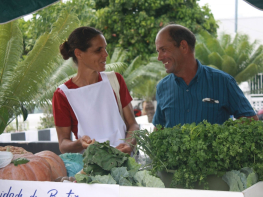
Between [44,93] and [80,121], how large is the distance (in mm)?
5829

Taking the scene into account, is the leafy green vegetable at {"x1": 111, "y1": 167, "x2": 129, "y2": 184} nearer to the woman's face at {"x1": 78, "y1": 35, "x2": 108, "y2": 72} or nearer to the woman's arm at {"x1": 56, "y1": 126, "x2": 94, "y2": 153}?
the woman's arm at {"x1": 56, "y1": 126, "x2": 94, "y2": 153}

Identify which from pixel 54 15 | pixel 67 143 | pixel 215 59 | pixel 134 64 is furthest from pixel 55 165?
pixel 215 59

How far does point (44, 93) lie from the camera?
8.30m

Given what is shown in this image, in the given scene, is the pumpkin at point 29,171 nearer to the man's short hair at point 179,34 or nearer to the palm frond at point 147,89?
the man's short hair at point 179,34

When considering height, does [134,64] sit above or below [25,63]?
below

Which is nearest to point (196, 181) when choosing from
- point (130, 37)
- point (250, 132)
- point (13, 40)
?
point (250, 132)

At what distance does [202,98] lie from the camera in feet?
10.2

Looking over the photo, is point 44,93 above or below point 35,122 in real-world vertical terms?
above

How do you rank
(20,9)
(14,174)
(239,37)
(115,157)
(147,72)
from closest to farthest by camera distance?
(115,157) < (14,174) < (20,9) < (147,72) < (239,37)

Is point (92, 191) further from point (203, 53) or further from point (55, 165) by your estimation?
point (203, 53)

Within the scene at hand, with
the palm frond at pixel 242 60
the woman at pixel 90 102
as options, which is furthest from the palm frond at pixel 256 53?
the woman at pixel 90 102

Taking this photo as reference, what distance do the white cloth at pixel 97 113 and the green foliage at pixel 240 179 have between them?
4.43 feet

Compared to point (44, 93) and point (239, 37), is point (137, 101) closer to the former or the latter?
point (239, 37)

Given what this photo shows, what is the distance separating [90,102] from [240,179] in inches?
65.0
